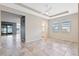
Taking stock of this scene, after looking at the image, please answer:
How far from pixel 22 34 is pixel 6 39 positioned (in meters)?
0.40

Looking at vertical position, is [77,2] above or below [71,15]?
above

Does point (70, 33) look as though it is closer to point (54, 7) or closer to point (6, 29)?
point (54, 7)

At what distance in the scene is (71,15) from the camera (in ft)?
6.82

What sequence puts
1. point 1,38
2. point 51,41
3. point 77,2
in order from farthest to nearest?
1. point 51,41
2. point 1,38
3. point 77,2

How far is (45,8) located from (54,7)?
220 millimetres

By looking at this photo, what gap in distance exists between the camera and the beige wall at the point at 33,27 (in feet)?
7.65

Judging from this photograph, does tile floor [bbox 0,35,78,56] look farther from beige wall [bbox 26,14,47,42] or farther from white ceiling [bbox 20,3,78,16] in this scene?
white ceiling [bbox 20,3,78,16]

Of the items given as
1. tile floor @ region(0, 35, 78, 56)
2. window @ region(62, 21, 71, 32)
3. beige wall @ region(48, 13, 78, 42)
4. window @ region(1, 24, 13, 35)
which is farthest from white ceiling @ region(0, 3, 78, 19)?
tile floor @ region(0, 35, 78, 56)

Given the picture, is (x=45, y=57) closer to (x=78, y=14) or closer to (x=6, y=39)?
(x=6, y=39)

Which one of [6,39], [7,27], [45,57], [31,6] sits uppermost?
[31,6]

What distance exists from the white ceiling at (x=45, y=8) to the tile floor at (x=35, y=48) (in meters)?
0.69

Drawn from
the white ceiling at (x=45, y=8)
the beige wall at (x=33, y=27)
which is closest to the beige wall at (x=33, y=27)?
the beige wall at (x=33, y=27)

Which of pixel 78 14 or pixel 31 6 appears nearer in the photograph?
pixel 78 14

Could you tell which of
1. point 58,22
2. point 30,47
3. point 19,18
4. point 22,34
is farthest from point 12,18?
point 58,22
